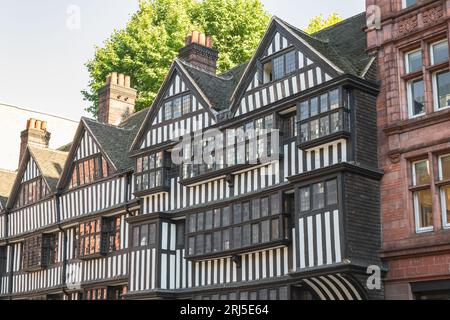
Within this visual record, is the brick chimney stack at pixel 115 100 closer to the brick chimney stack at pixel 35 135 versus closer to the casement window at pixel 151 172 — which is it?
the brick chimney stack at pixel 35 135

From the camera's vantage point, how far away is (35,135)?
3134 cm

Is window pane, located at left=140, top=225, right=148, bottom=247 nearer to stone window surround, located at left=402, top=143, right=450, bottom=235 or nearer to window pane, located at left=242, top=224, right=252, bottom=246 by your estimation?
window pane, located at left=242, top=224, right=252, bottom=246

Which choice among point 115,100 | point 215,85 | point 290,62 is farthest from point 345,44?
point 115,100

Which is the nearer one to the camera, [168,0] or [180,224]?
[180,224]

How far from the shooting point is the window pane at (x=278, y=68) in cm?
1839

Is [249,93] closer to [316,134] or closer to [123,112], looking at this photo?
[316,134]

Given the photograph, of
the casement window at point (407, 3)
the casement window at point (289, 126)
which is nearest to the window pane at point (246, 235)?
the casement window at point (289, 126)

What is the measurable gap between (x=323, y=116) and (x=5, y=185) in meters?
19.1

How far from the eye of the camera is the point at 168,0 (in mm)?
36625

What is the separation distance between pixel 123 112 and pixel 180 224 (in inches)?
389

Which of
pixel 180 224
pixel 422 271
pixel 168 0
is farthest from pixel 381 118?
pixel 168 0

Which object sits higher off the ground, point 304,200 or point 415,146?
point 415,146

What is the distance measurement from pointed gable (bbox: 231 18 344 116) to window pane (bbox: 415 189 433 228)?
10.6 feet

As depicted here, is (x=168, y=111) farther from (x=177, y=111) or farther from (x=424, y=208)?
(x=424, y=208)
